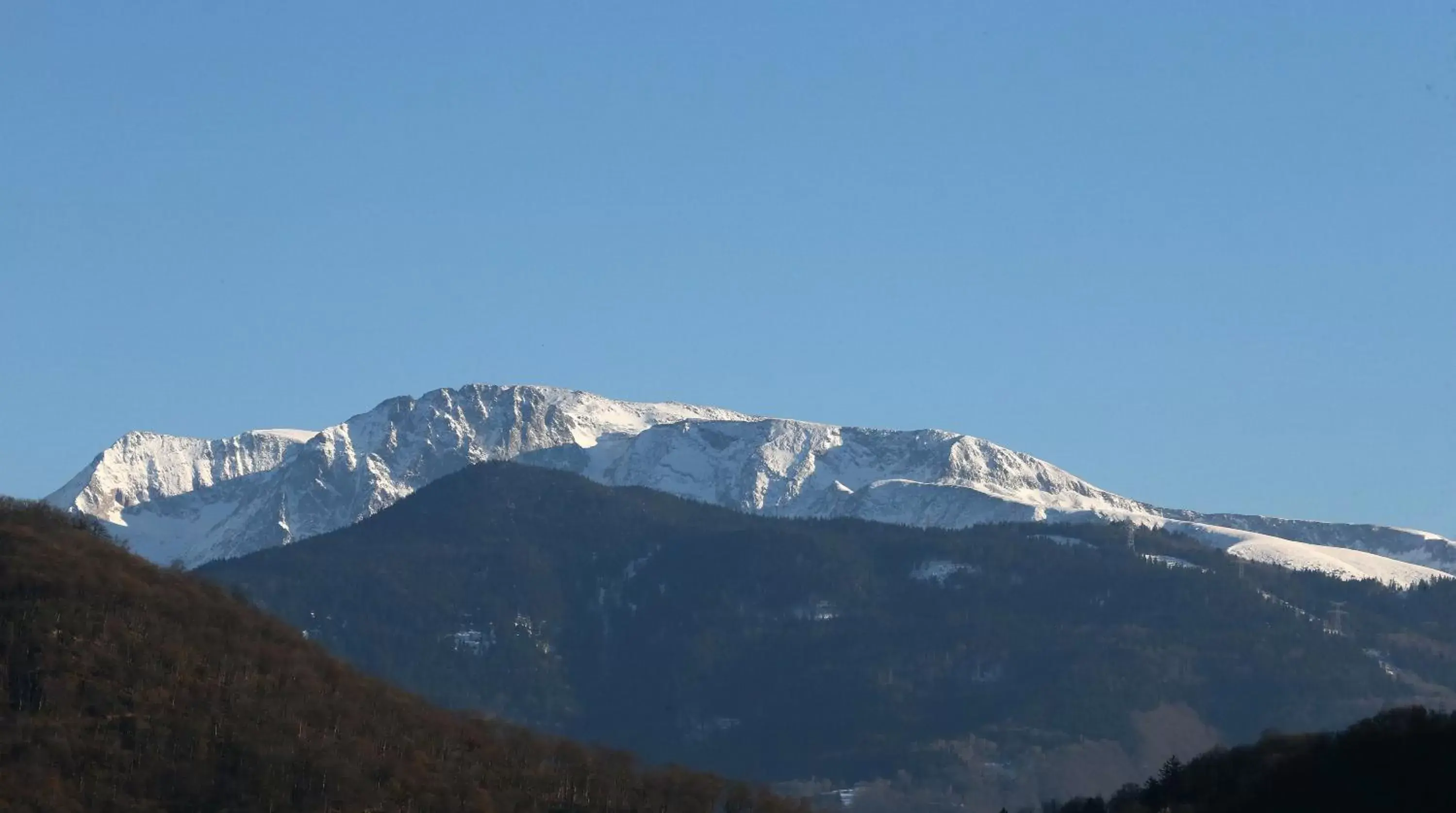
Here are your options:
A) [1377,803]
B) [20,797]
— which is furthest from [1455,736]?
[20,797]

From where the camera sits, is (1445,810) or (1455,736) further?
(1455,736)

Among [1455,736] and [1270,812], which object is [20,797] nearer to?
[1270,812]

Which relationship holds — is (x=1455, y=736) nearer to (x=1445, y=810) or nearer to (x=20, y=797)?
(x=1445, y=810)

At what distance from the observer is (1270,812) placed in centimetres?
19750

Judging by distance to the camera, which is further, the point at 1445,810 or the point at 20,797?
the point at 20,797

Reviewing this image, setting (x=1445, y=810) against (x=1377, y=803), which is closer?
(x=1445, y=810)

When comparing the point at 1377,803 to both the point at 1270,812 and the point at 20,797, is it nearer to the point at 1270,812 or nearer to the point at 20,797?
the point at 1270,812

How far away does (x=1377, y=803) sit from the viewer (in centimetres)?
18850

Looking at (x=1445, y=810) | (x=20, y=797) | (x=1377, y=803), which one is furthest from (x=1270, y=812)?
(x=20, y=797)

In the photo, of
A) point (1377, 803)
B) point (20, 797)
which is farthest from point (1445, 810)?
point (20, 797)

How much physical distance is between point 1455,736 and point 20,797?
11221cm

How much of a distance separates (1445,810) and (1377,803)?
41.6ft

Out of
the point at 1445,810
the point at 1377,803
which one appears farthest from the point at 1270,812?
the point at 1445,810

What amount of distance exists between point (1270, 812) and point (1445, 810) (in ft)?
75.6
